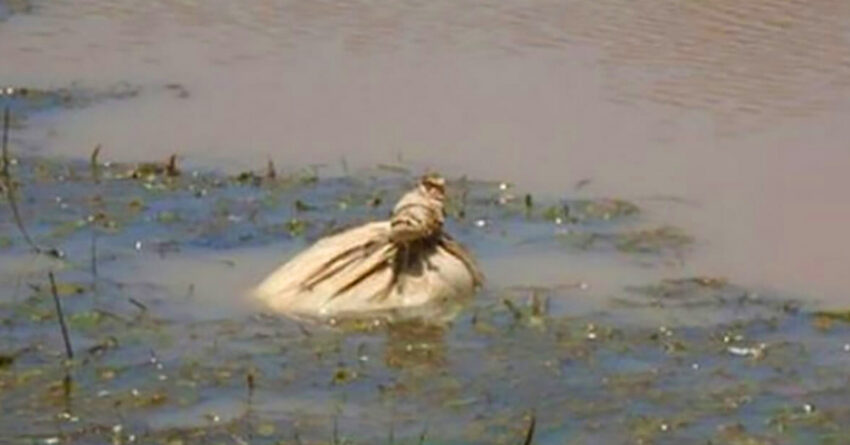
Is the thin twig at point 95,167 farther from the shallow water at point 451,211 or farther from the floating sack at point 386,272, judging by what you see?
the floating sack at point 386,272

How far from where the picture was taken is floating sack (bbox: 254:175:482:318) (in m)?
6.48

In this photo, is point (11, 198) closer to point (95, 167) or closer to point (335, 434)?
point (95, 167)

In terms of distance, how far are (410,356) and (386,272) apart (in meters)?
0.61

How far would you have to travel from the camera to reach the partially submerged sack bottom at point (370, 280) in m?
6.47

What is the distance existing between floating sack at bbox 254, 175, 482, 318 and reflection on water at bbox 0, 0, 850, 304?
0.81 metres

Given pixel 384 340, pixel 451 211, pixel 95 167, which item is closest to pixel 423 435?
pixel 384 340

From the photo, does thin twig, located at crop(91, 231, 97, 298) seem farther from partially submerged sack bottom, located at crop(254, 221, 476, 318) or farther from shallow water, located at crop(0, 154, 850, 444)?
partially submerged sack bottom, located at crop(254, 221, 476, 318)

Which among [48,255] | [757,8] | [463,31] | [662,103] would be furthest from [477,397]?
[757,8]

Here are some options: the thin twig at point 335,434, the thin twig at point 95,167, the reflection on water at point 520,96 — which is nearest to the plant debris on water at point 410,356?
the thin twig at point 335,434

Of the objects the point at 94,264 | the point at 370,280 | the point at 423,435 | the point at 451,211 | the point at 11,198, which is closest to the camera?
the point at 423,435

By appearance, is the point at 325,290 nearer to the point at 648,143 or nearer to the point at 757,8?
the point at 648,143

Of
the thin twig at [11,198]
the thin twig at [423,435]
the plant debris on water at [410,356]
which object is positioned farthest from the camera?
the thin twig at [11,198]

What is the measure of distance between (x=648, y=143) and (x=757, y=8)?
3.16m

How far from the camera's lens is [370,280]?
6520mm
